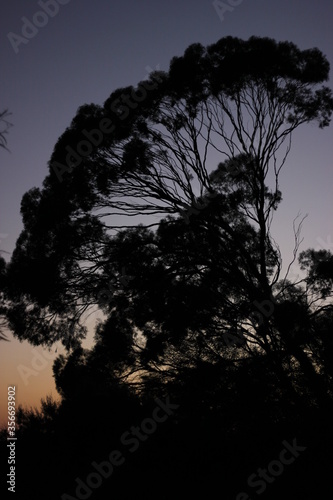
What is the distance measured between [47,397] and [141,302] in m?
3.02

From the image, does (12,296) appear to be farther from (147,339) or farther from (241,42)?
(241,42)

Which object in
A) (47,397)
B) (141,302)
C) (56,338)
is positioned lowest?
(47,397)

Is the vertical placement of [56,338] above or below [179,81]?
below

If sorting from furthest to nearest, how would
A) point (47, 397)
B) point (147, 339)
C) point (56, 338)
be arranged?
point (56, 338)
point (147, 339)
point (47, 397)

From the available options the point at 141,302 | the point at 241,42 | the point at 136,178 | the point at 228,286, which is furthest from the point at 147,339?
the point at 241,42

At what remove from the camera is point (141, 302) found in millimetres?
8914

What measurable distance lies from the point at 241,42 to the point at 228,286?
659 cm

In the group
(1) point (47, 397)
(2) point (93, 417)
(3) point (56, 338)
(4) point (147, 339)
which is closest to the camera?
(2) point (93, 417)

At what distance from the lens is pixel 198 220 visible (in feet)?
31.6

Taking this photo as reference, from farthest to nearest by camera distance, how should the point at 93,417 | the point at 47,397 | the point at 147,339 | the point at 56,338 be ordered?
the point at 56,338 < the point at 147,339 < the point at 47,397 < the point at 93,417

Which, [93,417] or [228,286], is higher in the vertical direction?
[228,286]

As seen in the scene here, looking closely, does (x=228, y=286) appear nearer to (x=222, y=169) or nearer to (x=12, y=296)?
(x=222, y=169)

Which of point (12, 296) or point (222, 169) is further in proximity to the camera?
point (222, 169)

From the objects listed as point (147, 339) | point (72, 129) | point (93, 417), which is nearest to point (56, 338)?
point (147, 339)
